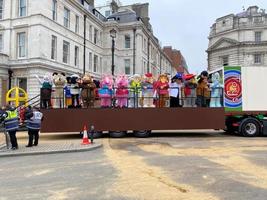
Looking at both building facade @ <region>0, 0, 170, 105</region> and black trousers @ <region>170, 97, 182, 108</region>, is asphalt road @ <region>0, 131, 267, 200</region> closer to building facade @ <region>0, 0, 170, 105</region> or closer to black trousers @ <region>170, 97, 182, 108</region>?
black trousers @ <region>170, 97, 182, 108</region>

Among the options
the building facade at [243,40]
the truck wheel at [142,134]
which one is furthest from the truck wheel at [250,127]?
the building facade at [243,40]

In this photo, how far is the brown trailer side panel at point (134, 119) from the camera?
17000 millimetres

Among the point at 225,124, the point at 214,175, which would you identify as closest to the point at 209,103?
the point at 225,124

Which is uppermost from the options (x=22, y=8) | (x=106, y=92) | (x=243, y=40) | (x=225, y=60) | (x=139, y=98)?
(x=243, y=40)

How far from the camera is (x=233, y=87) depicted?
17.7 m

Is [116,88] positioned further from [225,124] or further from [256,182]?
[256,182]

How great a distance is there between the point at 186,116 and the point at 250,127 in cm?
331

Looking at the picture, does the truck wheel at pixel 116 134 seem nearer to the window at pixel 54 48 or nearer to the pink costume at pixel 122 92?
the pink costume at pixel 122 92

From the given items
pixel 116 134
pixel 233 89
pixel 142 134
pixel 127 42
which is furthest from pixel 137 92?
pixel 127 42

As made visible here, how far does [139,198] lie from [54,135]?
43.8 ft

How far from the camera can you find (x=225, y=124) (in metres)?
18.3

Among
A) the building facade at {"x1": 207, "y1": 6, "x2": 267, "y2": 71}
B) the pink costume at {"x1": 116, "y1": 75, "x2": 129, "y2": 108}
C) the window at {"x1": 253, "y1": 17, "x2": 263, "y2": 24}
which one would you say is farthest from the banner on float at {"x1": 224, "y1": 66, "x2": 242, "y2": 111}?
the window at {"x1": 253, "y1": 17, "x2": 263, "y2": 24}

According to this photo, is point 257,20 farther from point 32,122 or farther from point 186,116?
point 32,122

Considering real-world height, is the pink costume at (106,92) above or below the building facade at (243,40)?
below
